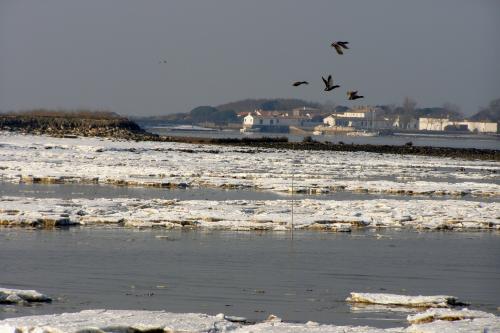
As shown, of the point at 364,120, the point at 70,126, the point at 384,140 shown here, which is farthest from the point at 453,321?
the point at 364,120

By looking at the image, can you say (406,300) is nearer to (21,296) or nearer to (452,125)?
(21,296)

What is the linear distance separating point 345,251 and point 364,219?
3819 millimetres

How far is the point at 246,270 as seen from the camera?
12820 millimetres

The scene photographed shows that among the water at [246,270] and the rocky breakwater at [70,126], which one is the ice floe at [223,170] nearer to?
the water at [246,270]

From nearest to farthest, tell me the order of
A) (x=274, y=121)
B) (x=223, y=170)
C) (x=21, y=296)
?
(x=21, y=296) < (x=223, y=170) < (x=274, y=121)

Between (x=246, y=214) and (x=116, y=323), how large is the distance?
9794 millimetres

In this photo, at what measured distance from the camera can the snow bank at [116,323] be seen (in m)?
8.43

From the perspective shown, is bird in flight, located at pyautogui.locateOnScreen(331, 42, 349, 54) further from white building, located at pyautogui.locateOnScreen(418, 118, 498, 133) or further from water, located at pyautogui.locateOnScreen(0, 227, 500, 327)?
white building, located at pyautogui.locateOnScreen(418, 118, 498, 133)

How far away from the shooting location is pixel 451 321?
9312 millimetres

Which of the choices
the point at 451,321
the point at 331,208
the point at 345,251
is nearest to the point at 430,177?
the point at 331,208

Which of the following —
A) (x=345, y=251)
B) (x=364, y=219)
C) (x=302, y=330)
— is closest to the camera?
(x=302, y=330)

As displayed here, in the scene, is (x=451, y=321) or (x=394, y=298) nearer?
(x=451, y=321)

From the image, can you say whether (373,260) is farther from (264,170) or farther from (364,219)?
(264,170)

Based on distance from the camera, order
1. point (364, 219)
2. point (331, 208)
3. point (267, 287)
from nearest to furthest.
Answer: point (267, 287) → point (364, 219) → point (331, 208)
